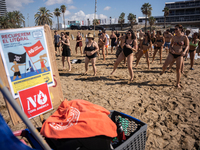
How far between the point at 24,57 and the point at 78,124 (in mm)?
1251

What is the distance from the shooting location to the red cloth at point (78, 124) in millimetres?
1410

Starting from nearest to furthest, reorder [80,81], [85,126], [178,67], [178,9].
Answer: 1. [85,126]
2. [178,67]
3. [80,81]
4. [178,9]

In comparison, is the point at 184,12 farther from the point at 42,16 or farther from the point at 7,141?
the point at 7,141

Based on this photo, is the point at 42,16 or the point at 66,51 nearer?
the point at 66,51

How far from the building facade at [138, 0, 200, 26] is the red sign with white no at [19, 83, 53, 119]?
77598mm

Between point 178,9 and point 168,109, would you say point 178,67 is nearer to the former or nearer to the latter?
point 168,109

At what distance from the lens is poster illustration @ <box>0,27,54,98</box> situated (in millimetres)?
1796

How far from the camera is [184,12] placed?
71062mm

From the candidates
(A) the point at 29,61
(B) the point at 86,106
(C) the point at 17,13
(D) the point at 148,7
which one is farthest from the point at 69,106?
(C) the point at 17,13

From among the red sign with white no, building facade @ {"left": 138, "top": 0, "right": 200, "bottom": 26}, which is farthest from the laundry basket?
building facade @ {"left": 138, "top": 0, "right": 200, "bottom": 26}

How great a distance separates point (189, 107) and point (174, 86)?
5.21 feet

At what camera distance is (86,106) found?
1.75 meters

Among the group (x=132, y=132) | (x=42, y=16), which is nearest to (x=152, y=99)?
(x=132, y=132)

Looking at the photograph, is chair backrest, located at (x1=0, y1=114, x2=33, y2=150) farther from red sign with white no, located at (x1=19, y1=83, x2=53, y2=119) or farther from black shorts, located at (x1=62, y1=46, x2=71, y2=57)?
black shorts, located at (x1=62, y1=46, x2=71, y2=57)
